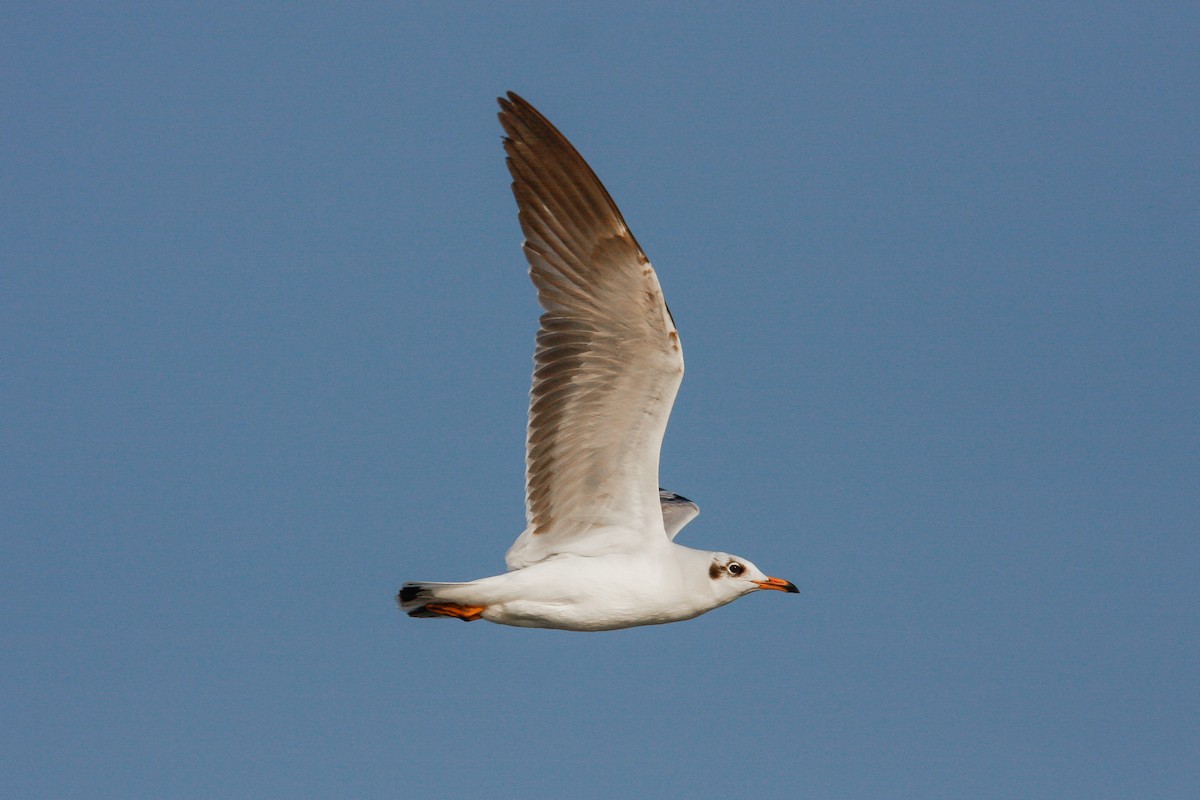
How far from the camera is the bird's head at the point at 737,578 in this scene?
1611 centimetres

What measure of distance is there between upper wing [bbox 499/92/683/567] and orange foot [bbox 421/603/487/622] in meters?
1.06

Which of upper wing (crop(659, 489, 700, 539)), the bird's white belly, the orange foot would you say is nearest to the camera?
the bird's white belly

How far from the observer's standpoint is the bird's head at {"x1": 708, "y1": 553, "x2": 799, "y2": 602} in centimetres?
1611

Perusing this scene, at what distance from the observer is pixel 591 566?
15.9m

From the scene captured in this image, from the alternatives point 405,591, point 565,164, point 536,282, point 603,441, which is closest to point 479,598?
point 405,591

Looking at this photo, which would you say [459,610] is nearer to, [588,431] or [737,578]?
[588,431]

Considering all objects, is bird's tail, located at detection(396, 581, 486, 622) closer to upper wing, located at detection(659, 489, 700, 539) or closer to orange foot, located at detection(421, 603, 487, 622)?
orange foot, located at detection(421, 603, 487, 622)

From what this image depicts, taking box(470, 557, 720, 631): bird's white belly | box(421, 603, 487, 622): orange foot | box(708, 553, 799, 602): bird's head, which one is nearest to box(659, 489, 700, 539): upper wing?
box(708, 553, 799, 602): bird's head

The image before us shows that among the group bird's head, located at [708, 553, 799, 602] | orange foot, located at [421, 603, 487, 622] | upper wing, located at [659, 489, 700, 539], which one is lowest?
orange foot, located at [421, 603, 487, 622]

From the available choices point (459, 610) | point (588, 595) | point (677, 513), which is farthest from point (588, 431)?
point (677, 513)

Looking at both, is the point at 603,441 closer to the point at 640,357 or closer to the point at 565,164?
the point at 640,357

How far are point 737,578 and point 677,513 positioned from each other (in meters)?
2.14

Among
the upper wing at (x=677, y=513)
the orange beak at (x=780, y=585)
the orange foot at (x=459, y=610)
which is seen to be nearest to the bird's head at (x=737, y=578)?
the orange beak at (x=780, y=585)

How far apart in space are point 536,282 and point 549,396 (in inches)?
39.4
